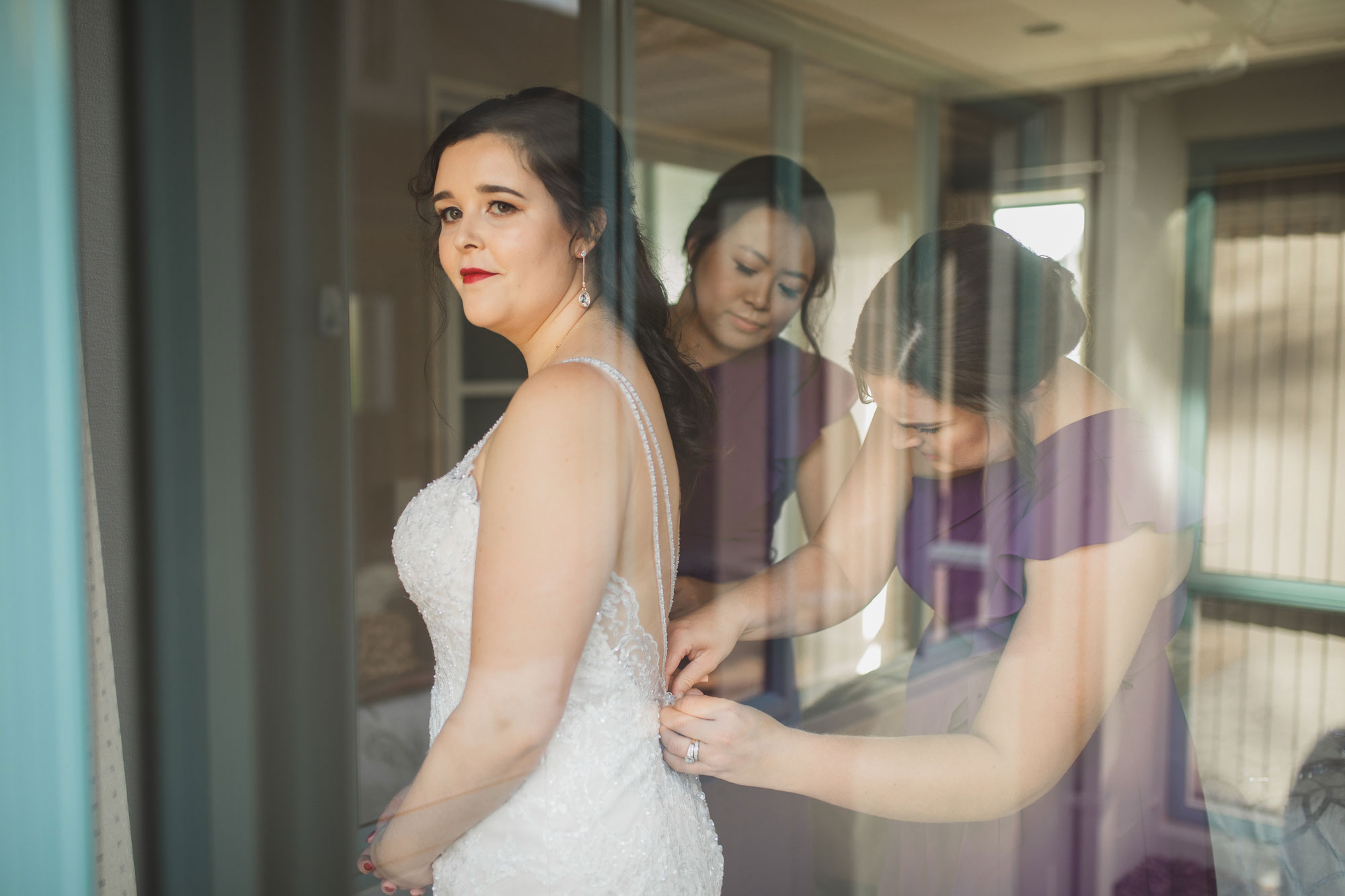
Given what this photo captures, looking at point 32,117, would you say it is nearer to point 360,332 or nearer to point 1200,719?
point 360,332

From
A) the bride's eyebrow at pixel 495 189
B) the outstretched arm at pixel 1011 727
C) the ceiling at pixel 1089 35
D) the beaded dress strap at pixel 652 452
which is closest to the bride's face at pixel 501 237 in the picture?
the bride's eyebrow at pixel 495 189

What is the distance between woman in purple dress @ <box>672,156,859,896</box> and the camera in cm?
137

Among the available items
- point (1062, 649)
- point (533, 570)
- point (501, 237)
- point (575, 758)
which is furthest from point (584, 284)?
point (1062, 649)

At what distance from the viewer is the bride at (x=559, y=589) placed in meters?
0.74

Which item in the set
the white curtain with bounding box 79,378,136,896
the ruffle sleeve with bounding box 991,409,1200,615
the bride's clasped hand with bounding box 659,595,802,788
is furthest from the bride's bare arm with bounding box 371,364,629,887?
the ruffle sleeve with bounding box 991,409,1200,615

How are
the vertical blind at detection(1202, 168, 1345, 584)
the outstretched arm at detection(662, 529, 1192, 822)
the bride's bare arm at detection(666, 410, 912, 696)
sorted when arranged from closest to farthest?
the vertical blind at detection(1202, 168, 1345, 584)
the outstretched arm at detection(662, 529, 1192, 822)
the bride's bare arm at detection(666, 410, 912, 696)

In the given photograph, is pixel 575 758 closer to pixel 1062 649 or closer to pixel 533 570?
pixel 533 570

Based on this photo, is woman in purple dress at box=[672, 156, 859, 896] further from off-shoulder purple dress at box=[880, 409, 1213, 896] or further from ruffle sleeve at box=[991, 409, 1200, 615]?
ruffle sleeve at box=[991, 409, 1200, 615]

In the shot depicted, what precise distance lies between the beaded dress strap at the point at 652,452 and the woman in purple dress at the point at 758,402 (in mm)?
501

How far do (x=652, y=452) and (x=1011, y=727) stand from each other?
411 mm

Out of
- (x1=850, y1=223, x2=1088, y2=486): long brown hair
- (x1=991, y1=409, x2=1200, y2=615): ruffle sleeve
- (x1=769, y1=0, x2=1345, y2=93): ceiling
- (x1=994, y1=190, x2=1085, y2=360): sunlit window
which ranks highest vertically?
(x1=769, y1=0, x2=1345, y2=93): ceiling

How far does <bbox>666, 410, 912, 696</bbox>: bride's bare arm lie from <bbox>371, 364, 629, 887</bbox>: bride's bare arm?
362 mm

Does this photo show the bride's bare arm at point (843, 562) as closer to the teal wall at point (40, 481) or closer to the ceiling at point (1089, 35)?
the ceiling at point (1089, 35)

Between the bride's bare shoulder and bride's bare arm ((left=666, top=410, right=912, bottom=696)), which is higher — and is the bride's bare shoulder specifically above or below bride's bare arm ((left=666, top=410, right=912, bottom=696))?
above
